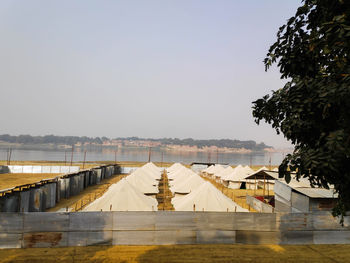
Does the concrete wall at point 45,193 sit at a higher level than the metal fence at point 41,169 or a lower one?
higher

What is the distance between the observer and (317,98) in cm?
624

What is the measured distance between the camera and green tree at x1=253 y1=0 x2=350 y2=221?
18.6 feet

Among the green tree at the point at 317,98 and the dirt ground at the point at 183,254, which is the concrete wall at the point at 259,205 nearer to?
the dirt ground at the point at 183,254

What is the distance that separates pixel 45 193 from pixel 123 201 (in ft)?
29.1

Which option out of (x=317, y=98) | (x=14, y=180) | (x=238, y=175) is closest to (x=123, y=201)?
(x=317, y=98)

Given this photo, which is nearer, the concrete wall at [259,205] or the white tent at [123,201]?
the white tent at [123,201]

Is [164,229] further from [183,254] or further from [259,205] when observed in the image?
[259,205]

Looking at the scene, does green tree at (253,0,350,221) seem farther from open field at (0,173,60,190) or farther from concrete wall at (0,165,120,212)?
open field at (0,173,60,190)

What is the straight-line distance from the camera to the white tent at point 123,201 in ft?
58.2

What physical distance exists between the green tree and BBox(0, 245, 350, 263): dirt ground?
748cm

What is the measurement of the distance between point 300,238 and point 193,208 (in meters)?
7.22

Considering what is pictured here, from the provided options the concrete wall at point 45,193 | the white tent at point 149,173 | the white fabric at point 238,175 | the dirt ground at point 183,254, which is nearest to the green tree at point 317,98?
the dirt ground at point 183,254

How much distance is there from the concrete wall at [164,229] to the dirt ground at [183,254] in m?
0.33

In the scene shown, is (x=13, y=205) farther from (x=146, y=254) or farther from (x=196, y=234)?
(x=196, y=234)
